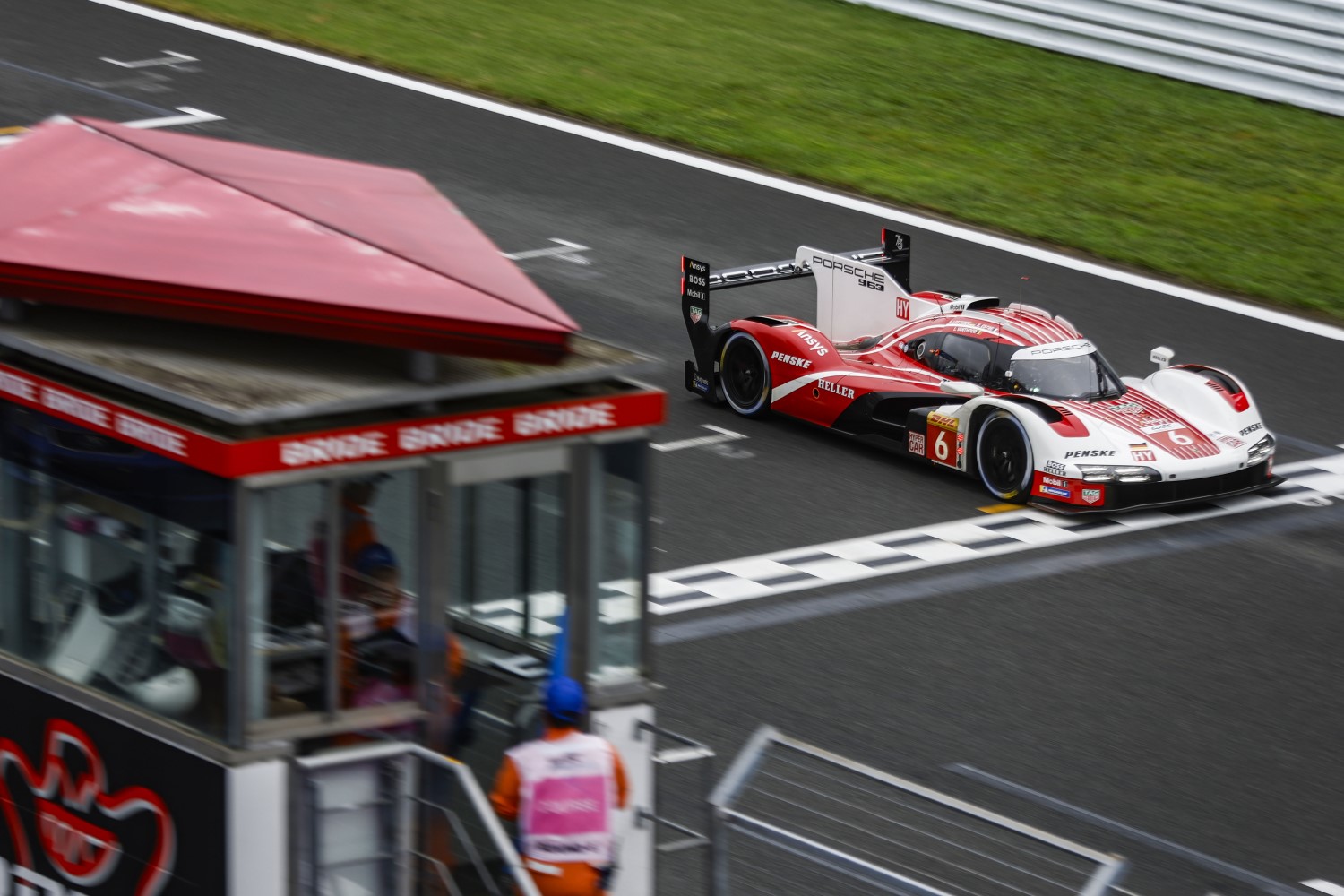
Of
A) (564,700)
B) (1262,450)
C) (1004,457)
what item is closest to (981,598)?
(1004,457)

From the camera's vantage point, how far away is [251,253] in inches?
281

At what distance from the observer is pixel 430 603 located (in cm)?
701

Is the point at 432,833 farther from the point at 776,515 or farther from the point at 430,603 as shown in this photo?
the point at 776,515

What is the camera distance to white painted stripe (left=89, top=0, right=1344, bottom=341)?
791 inches

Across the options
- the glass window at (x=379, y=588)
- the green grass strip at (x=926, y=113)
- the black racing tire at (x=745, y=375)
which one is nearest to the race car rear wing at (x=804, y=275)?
the black racing tire at (x=745, y=375)

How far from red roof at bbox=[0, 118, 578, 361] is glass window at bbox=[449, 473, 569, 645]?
552mm

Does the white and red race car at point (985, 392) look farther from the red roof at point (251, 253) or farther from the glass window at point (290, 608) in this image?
the glass window at point (290, 608)

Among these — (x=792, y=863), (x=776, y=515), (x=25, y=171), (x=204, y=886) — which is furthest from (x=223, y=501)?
(x=776, y=515)

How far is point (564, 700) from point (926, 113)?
18724 mm

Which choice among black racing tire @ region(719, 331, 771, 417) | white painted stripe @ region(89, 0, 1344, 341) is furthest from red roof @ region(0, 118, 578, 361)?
white painted stripe @ region(89, 0, 1344, 341)

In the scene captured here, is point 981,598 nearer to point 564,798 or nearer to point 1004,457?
point 1004,457

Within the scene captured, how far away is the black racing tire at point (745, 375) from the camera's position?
16875mm

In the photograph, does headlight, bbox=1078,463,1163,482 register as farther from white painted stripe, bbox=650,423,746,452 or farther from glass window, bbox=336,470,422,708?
glass window, bbox=336,470,422,708

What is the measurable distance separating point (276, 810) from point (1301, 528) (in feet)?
33.5
